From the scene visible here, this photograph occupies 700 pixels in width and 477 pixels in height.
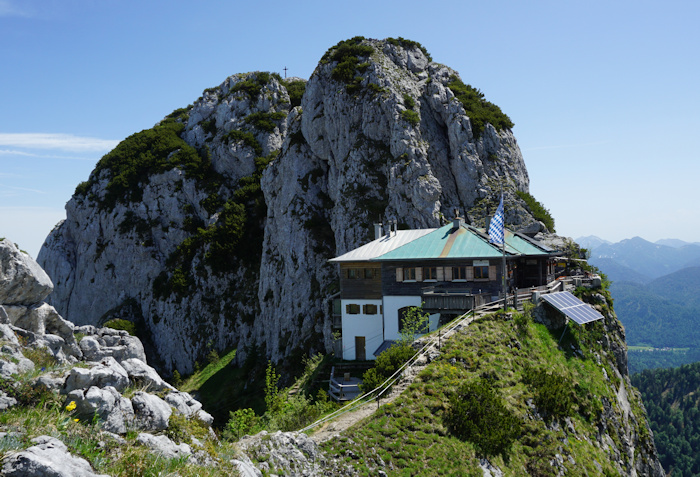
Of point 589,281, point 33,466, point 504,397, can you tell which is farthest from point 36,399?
point 589,281

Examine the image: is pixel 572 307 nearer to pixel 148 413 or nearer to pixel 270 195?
pixel 148 413

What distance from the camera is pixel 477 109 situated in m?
69.7

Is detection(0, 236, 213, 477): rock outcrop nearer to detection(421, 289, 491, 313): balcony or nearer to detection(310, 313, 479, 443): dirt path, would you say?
detection(310, 313, 479, 443): dirt path

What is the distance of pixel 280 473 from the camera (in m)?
14.4

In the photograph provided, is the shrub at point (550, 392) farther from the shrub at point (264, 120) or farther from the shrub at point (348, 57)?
the shrub at point (264, 120)

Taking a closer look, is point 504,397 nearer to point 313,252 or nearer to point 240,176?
point 313,252

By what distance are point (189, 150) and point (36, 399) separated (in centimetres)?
8576

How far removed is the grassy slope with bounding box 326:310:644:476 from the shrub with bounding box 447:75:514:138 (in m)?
41.4

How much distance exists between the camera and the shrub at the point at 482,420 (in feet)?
63.8

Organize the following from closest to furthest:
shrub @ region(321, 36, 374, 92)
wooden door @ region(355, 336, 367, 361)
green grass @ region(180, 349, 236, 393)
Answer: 1. wooden door @ region(355, 336, 367, 361)
2. green grass @ region(180, 349, 236, 393)
3. shrub @ region(321, 36, 374, 92)

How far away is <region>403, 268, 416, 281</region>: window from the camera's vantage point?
36406mm

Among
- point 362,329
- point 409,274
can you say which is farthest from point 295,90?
point 409,274

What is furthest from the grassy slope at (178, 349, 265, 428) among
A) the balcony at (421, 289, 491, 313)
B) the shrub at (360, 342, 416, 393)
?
the shrub at (360, 342, 416, 393)

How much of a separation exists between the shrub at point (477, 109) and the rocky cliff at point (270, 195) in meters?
0.26
